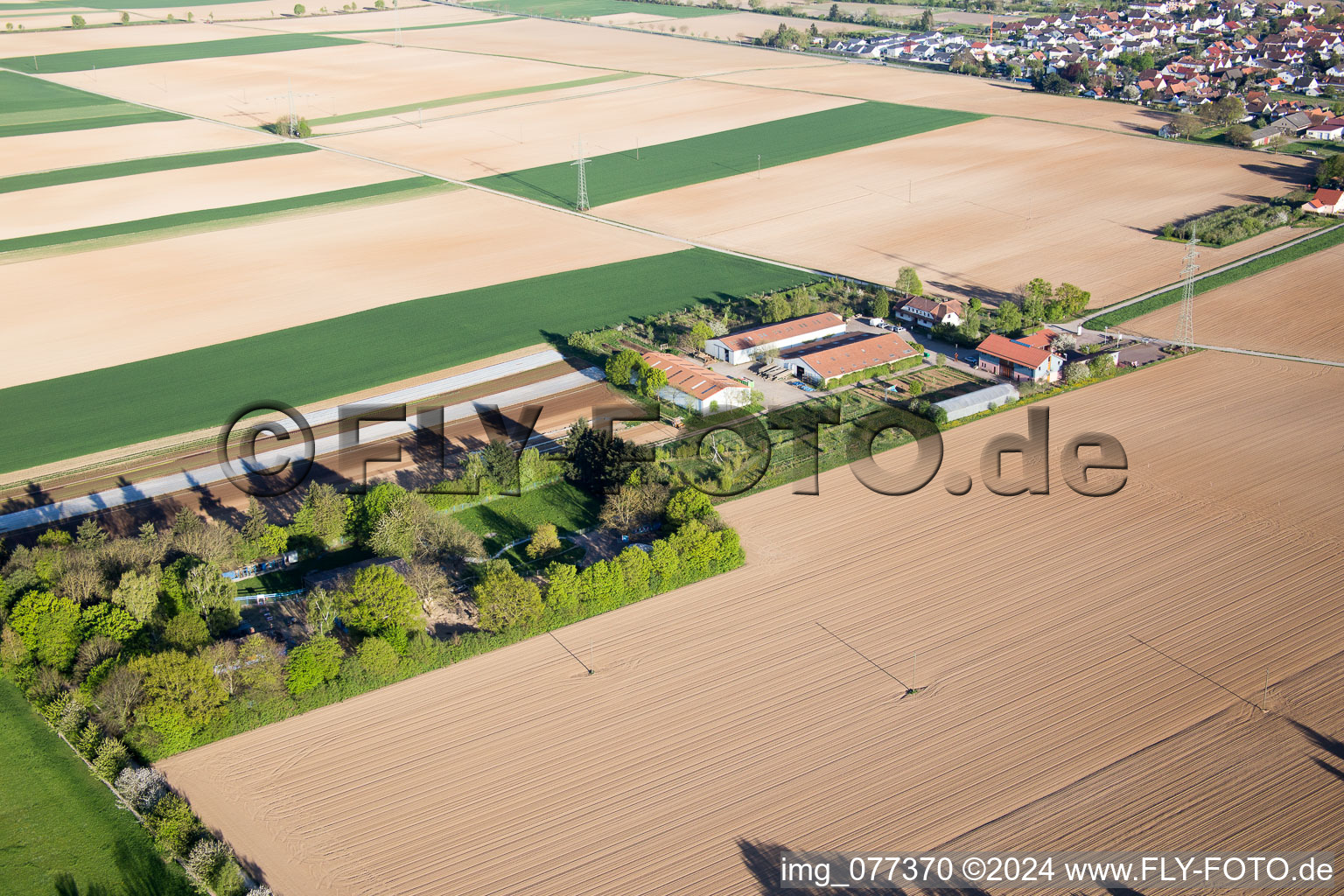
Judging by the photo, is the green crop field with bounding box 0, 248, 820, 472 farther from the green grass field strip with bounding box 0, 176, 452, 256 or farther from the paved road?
the green grass field strip with bounding box 0, 176, 452, 256

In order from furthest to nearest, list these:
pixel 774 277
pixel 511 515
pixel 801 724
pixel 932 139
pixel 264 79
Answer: pixel 264 79 → pixel 932 139 → pixel 774 277 → pixel 511 515 → pixel 801 724

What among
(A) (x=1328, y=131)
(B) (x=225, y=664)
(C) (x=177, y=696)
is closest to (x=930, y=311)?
(B) (x=225, y=664)

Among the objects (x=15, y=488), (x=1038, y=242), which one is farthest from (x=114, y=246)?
(x=1038, y=242)

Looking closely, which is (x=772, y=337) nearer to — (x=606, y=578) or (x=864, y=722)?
(x=606, y=578)

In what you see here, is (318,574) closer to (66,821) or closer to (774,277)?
(66,821)

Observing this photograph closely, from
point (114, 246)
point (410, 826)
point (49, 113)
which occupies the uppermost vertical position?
point (49, 113)

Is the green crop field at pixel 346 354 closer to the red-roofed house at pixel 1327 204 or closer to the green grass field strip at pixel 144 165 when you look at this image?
the red-roofed house at pixel 1327 204

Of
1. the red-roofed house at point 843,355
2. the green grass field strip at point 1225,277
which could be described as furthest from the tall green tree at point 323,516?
the green grass field strip at point 1225,277
